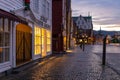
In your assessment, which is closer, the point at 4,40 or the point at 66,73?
the point at 4,40

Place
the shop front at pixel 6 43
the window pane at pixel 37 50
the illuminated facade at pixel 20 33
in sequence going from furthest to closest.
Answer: the window pane at pixel 37 50, the illuminated facade at pixel 20 33, the shop front at pixel 6 43

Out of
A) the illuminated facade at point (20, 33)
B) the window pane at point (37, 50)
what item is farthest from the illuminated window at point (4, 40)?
the window pane at point (37, 50)

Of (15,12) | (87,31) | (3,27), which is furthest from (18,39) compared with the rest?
(87,31)

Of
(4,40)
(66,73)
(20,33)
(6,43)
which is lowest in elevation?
(66,73)

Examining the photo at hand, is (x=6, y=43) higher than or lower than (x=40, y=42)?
higher

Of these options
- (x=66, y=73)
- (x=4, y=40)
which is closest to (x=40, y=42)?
(x=66, y=73)

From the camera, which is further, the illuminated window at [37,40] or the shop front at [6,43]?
the illuminated window at [37,40]

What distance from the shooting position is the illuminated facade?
1677 cm

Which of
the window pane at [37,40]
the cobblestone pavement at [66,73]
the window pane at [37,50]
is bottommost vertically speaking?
the cobblestone pavement at [66,73]

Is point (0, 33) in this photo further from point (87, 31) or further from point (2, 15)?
point (87, 31)

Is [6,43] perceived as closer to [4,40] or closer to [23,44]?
[4,40]

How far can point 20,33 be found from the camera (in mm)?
21531

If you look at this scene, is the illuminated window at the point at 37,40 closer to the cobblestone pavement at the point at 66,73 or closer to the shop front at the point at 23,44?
the shop front at the point at 23,44

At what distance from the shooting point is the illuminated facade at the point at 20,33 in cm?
1677
